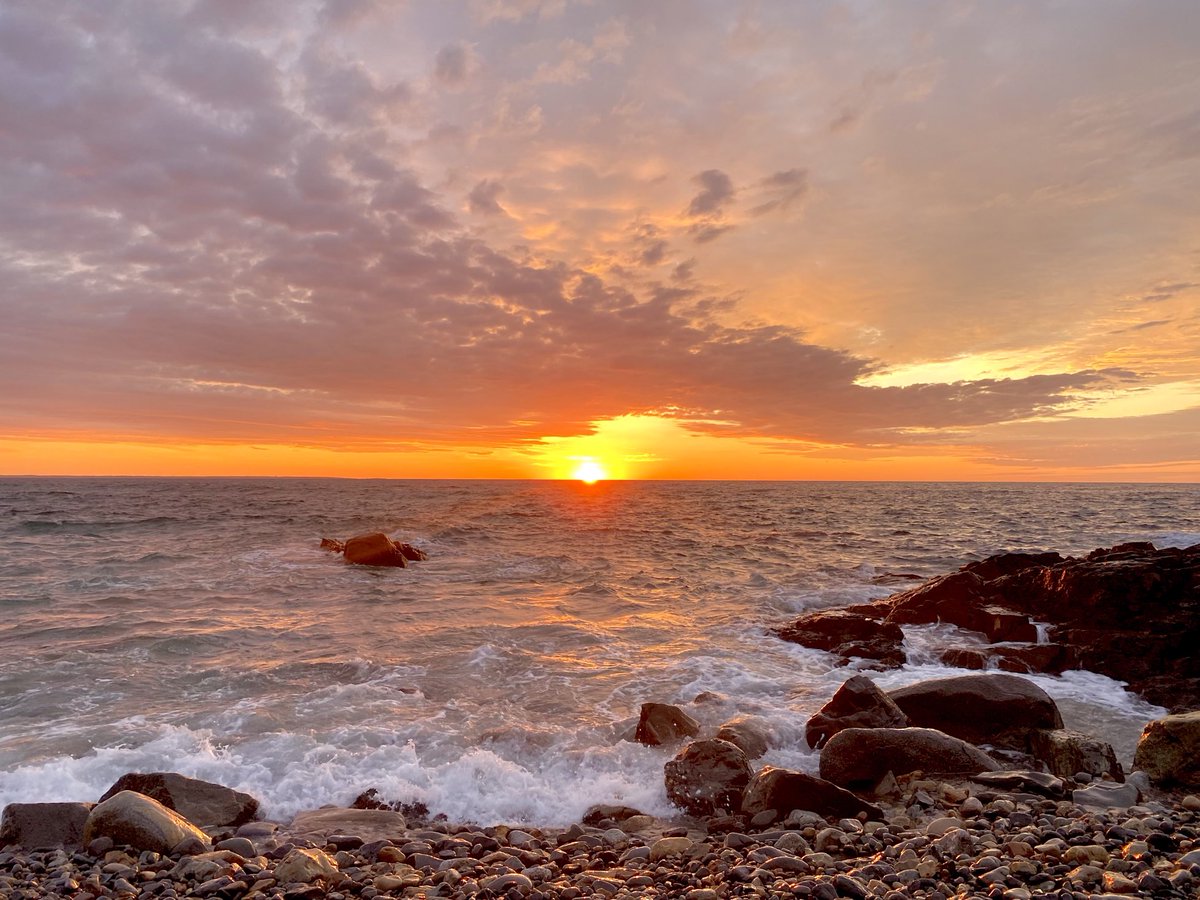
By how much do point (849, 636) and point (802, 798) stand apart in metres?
9.11

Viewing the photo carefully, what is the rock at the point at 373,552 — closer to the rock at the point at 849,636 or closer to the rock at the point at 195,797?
the rock at the point at 849,636

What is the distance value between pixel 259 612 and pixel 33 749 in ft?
30.2

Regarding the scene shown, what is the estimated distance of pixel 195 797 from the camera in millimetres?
7344

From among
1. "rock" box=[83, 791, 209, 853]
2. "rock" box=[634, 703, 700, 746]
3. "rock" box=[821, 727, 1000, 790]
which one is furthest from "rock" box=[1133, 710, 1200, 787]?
"rock" box=[83, 791, 209, 853]

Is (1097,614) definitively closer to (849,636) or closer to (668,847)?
(849,636)

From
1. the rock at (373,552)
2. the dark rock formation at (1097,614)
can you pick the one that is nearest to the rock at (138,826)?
the dark rock formation at (1097,614)

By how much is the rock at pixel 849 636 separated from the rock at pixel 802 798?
7404mm

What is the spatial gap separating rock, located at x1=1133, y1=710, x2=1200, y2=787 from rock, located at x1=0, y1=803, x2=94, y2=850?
11616 mm

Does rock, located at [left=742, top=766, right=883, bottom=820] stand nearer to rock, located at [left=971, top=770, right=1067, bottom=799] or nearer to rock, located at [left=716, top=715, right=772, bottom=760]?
Result: rock, located at [left=716, top=715, right=772, bottom=760]

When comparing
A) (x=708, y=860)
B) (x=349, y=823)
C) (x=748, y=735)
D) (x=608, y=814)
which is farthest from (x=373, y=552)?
(x=708, y=860)

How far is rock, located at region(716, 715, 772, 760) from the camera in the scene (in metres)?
8.87

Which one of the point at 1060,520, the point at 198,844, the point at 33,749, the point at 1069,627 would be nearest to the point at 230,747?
the point at 33,749

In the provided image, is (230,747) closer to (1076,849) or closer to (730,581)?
(1076,849)

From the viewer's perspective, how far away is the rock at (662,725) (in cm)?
939
